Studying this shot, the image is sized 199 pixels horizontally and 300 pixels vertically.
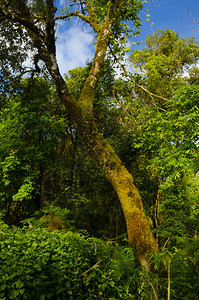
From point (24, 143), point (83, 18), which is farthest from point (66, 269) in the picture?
point (83, 18)

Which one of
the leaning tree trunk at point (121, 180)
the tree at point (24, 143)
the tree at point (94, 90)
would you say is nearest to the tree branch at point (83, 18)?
the tree at point (94, 90)

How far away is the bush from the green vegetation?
0.8 inches

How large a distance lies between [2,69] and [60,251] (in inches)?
337

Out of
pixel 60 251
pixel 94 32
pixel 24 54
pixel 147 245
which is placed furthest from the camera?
pixel 24 54

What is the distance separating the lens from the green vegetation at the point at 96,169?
3.06 meters

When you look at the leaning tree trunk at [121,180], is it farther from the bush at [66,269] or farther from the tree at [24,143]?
the tree at [24,143]

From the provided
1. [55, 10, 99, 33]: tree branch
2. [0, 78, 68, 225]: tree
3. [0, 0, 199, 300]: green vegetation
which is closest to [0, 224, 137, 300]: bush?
[0, 0, 199, 300]: green vegetation

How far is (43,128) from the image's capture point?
9812mm

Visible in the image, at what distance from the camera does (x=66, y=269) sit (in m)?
3.69

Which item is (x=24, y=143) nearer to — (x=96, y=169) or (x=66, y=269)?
(x=96, y=169)

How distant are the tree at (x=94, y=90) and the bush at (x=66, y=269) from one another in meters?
1.22

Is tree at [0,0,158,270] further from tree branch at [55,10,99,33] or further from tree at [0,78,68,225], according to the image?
tree at [0,78,68,225]

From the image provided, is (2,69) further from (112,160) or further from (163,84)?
(163,84)

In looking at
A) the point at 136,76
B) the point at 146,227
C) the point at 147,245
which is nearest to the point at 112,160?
the point at 146,227
